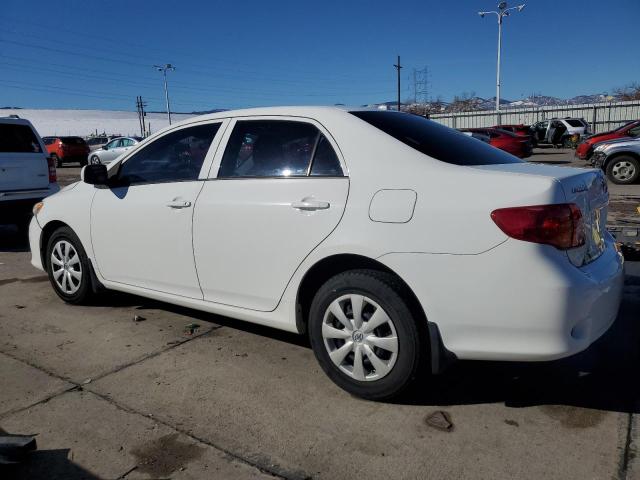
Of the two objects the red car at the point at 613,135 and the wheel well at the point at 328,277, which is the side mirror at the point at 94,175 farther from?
the red car at the point at 613,135

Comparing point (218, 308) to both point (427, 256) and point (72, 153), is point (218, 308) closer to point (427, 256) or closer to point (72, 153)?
point (427, 256)

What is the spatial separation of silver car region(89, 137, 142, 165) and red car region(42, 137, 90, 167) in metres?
3.00

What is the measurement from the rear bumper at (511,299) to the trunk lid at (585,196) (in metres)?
0.08

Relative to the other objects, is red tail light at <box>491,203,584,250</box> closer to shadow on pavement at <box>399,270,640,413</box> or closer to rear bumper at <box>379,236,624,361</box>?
rear bumper at <box>379,236,624,361</box>

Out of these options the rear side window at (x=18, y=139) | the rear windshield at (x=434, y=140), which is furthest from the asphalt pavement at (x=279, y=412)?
the rear side window at (x=18, y=139)

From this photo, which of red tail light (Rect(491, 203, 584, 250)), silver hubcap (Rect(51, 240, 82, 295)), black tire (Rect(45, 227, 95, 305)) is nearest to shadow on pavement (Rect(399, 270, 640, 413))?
red tail light (Rect(491, 203, 584, 250))

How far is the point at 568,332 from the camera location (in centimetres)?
245

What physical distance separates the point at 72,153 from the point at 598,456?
99.8 feet

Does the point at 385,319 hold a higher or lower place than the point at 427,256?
lower

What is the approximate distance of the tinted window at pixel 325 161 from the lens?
3.05m

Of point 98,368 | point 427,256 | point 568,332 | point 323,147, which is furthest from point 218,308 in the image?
point 568,332

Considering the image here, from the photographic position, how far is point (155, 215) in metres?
3.85

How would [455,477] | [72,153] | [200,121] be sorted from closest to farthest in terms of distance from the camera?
[455,477], [200,121], [72,153]

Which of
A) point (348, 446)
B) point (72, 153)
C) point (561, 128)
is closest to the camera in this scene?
point (348, 446)
